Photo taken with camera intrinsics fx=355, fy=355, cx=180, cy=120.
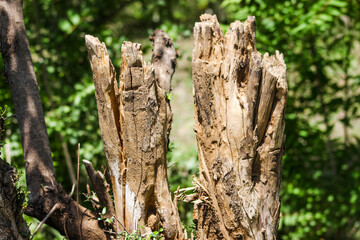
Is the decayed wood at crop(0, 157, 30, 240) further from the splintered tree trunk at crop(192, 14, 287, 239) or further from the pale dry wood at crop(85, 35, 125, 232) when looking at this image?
the splintered tree trunk at crop(192, 14, 287, 239)

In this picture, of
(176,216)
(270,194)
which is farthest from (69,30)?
(270,194)

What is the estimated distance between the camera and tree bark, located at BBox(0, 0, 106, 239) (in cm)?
191

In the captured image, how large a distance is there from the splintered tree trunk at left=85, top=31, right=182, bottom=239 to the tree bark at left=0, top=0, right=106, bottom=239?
0.22 m

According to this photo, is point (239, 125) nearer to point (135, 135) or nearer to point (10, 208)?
point (135, 135)

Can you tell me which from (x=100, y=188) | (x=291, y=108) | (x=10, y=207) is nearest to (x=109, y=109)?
(x=100, y=188)

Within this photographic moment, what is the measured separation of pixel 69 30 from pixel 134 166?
229cm

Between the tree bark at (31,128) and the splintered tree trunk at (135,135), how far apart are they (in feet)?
0.74

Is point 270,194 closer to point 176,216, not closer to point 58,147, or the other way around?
point 176,216

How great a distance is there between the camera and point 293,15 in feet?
9.96

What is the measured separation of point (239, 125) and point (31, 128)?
1144 millimetres

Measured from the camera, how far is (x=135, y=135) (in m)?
1.87

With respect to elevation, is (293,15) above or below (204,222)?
above

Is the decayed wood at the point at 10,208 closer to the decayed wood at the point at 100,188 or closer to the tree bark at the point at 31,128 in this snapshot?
the tree bark at the point at 31,128

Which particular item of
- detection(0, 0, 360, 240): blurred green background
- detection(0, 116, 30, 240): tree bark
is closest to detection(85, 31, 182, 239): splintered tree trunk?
detection(0, 116, 30, 240): tree bark
